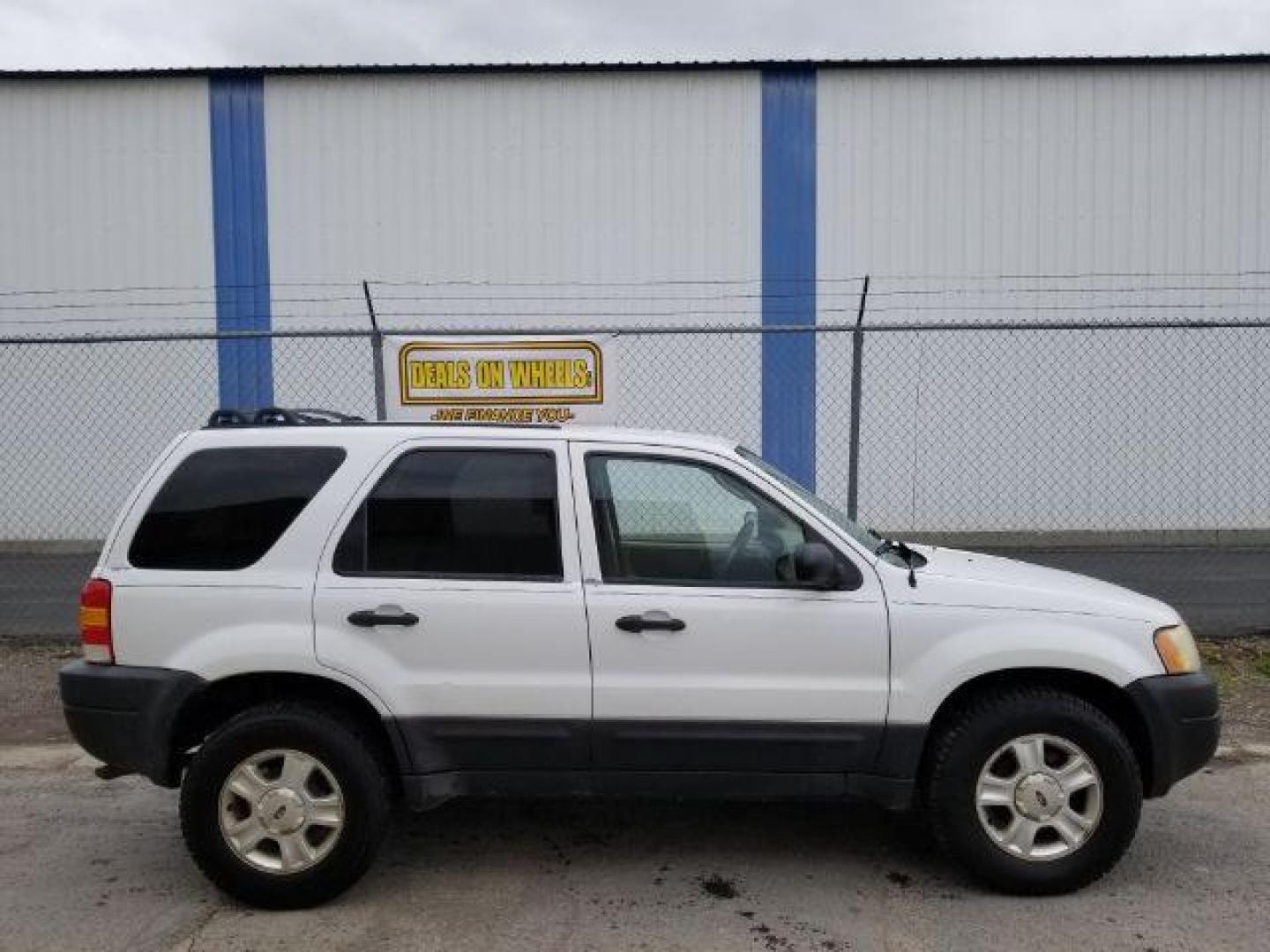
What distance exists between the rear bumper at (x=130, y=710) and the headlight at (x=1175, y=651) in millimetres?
3505

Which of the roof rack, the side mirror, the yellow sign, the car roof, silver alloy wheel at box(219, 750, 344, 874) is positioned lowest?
silver alloy wheel at box(219, 750, 344, 874)

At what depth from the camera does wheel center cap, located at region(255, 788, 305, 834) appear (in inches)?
159

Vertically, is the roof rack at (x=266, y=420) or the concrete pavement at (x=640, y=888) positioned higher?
the roof rack at (x=266, y=420)

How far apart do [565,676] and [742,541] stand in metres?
0.83

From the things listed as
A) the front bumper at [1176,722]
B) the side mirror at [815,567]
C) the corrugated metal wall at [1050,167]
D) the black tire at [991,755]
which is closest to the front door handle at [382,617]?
the side mirror at [815,567]

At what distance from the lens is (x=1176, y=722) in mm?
4113

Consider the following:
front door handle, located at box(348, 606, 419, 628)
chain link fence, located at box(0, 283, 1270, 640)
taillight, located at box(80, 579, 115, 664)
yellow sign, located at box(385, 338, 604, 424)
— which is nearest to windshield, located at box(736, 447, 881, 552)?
front door handle, located at box(348, 606, 419, 628)

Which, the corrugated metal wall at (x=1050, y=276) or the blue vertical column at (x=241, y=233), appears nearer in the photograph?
the corrugated metal wall at (x=1050, y=276)

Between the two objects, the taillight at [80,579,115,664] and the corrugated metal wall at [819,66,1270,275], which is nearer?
the taillight at [80,579,115,664]

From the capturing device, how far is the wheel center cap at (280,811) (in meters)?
4.03

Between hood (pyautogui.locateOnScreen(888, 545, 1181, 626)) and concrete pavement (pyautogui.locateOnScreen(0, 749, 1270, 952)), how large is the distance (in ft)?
3.46

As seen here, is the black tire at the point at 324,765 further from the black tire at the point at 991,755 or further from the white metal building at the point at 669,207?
the white metal building at the point at 669,207

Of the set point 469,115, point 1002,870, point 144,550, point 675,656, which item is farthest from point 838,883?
point 469,115

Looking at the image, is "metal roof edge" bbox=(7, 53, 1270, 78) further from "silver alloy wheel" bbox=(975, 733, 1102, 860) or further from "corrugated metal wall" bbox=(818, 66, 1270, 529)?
"silver alloy wheel" bbox=(975, 733, 1102, 860)
